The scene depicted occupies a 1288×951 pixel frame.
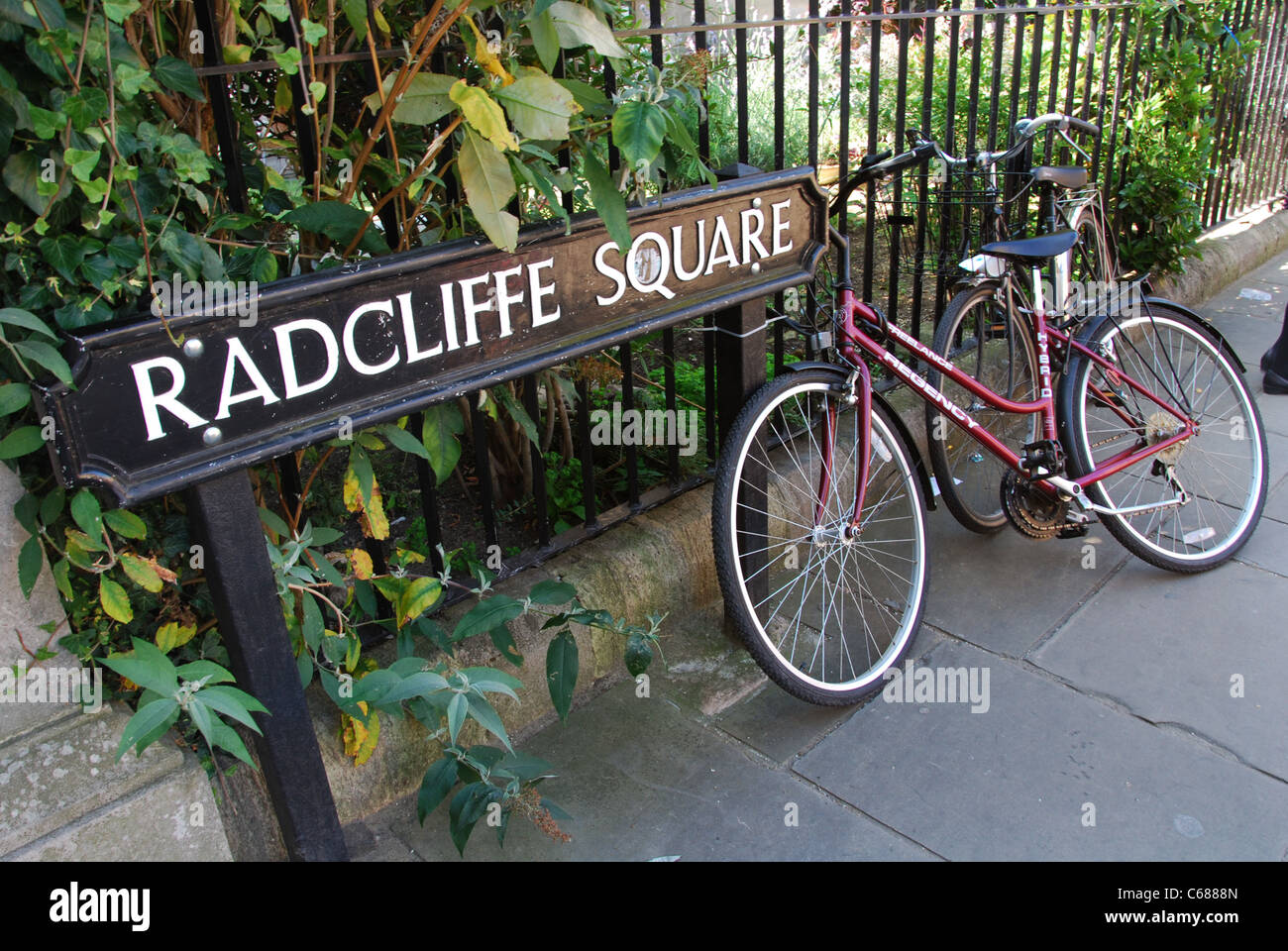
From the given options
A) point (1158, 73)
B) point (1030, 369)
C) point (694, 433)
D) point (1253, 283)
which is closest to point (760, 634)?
point (694, 433)

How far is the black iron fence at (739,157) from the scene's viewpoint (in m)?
2.73

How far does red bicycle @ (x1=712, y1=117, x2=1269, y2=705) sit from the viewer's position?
2.86 m

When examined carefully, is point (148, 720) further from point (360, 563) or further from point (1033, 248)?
point (1033, 248)

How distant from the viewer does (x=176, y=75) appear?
186cm

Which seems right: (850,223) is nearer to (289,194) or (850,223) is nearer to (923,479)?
(923,479)

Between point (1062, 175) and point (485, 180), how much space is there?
7.44ft

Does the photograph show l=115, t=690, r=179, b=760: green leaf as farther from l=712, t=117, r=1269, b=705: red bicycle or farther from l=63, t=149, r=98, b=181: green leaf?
l=712, t=117, r=1269, b=705: red bicycle

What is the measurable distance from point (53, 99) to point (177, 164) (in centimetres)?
21

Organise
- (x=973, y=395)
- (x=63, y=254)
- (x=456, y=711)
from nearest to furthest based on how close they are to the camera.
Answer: (x=63, y=254), (x=456, y=711), (x=973, y=395)

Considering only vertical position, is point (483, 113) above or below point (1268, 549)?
above

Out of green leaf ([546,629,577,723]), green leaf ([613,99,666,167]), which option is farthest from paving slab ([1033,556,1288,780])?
green leaf ([613,99,666,167])

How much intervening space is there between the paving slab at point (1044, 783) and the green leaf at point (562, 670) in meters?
0.67

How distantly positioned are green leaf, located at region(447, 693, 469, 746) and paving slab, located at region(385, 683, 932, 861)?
1.74 feet

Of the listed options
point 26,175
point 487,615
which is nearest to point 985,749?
point 487,615
